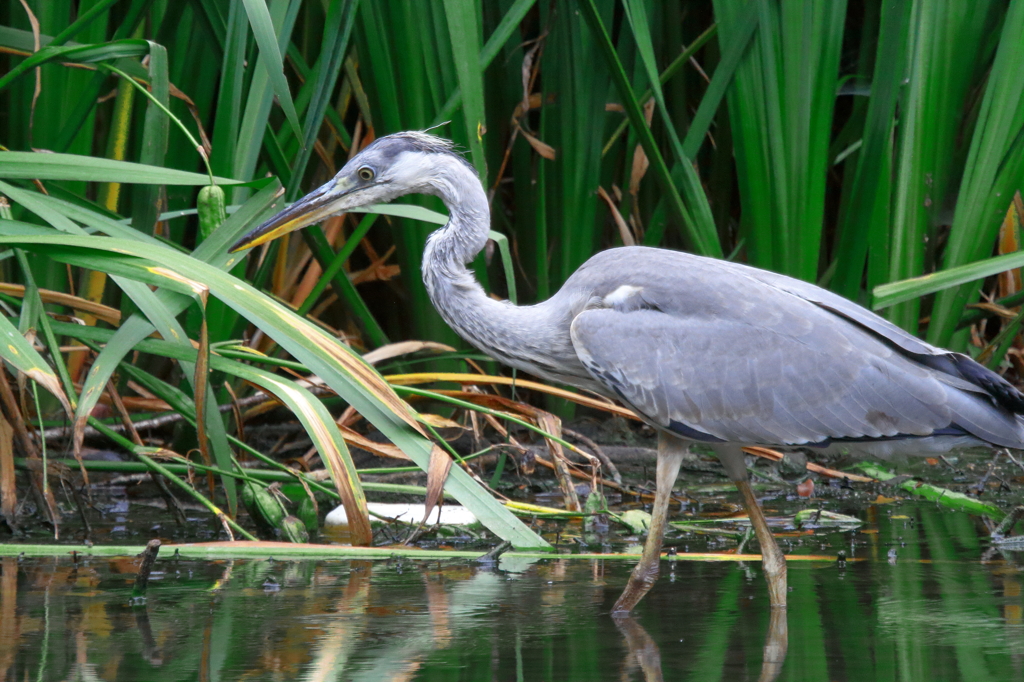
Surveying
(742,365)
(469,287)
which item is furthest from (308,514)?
(742,365)

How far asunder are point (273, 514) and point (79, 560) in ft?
2.11

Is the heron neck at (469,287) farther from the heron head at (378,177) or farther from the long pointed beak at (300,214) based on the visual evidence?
the long pointed beak at (300,214)

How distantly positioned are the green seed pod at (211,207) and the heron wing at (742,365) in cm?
126

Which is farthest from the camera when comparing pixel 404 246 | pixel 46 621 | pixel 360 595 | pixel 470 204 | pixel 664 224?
pixel 664 224

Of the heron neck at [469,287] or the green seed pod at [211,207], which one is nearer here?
the green seed pod at [211,207]

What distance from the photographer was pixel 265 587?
3.46 m

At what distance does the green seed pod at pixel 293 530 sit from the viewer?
149 inches

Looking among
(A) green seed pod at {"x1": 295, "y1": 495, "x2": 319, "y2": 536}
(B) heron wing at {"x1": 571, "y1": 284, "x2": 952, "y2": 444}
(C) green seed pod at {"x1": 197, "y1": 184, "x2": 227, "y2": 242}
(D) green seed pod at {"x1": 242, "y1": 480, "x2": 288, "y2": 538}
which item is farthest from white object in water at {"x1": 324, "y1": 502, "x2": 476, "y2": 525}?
(C) green seed pod at {"x1": 197, "y1": 184, "x2": 227, "y2": 242}

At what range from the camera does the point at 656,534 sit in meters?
3.50

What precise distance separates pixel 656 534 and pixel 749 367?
2.10 feet

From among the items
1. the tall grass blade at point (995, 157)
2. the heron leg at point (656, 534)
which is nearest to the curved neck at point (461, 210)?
the heron leg at point (656, 534)

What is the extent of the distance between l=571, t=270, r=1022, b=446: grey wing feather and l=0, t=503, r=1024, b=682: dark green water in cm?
50

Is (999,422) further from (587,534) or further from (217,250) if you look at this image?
(217,250)

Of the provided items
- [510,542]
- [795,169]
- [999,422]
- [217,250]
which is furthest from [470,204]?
[999,422]
